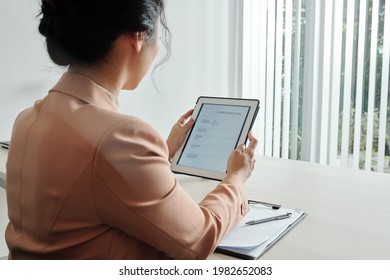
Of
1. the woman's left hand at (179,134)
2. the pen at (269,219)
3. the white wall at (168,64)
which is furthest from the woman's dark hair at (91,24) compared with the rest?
the white wall at (168,64)

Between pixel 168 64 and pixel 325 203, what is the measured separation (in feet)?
5.86

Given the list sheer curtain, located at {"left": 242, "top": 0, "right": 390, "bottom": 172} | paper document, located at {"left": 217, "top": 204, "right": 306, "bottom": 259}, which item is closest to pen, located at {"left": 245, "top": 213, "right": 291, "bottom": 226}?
paper document, located at {"left": 217, "top": 204, "right": 306, "bottom": 259}

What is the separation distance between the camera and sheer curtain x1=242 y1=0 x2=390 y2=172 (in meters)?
2.48

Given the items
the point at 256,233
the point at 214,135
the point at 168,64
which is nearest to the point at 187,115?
the point at 214,135

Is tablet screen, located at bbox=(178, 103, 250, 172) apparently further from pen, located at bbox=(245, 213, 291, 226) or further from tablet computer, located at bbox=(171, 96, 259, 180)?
pen, located at bbox=(245, 213, 291, 226)

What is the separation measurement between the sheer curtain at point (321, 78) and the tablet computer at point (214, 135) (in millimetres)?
1393

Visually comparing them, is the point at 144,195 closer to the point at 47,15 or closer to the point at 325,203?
the point at 47,15

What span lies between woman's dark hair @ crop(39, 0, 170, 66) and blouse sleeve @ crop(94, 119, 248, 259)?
6.8 inches

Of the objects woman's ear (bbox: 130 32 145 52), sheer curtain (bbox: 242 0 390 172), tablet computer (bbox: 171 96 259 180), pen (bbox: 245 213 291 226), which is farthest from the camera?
sheer curtain (bbox: 242 0 390 172)

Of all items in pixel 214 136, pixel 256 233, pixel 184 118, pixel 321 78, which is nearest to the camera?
pixel 256 233

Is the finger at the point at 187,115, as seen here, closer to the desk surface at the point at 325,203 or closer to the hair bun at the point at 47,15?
the desk surface at the point at 325,203

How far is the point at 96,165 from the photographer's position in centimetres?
69
